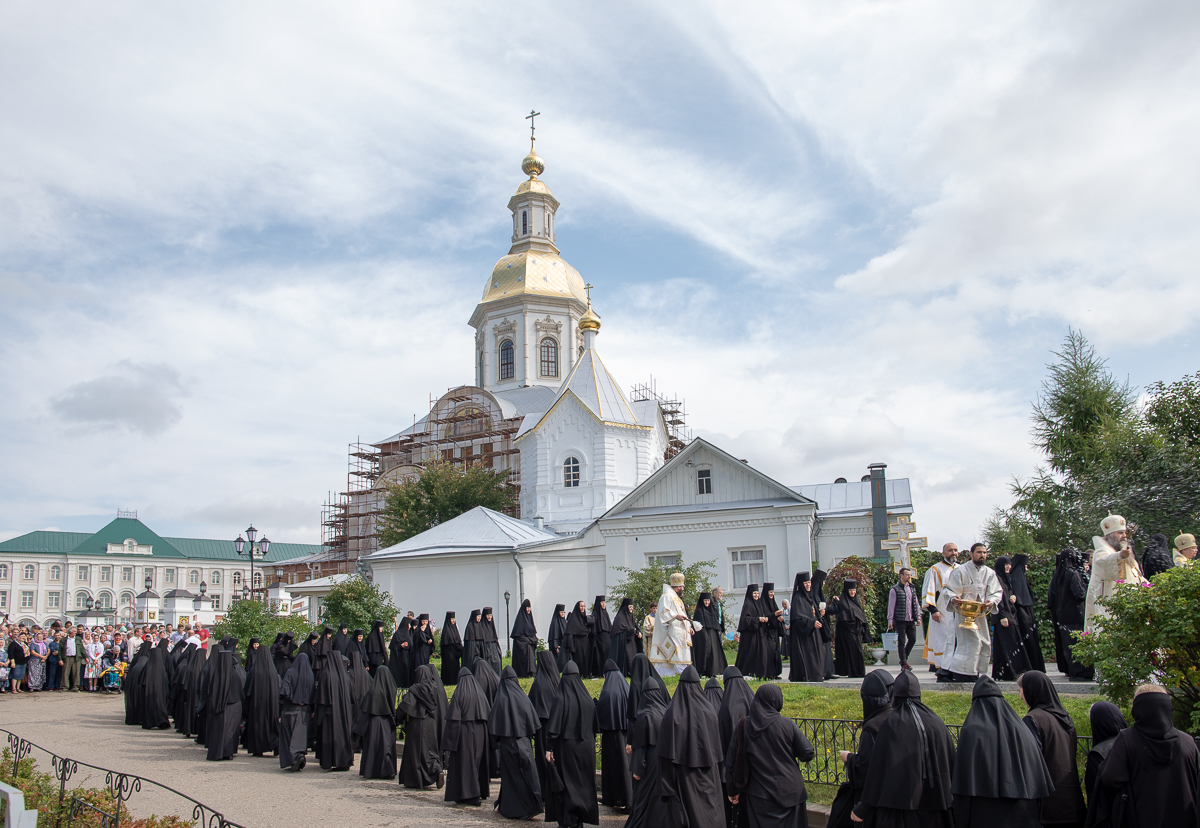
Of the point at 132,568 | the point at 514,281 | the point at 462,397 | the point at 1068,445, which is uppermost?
the point at 514,281

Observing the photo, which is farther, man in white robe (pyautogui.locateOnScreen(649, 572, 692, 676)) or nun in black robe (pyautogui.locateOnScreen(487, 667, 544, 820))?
man in white robe (pyautogui.locateOnScreen(649, 572, 692, 676))

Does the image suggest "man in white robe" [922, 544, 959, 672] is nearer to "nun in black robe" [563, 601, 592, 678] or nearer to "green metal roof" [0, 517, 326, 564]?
"nun in black robe" [563, 601, 592, 678]

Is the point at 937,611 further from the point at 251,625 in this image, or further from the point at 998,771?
the point at 251,625

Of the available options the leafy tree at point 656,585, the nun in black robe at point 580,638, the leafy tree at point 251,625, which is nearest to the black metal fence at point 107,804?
the nun in black robe at point 580,638

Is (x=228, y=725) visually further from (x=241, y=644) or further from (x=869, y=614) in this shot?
(x=869, y=614)

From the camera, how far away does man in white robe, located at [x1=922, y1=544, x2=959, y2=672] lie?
10.4 meters

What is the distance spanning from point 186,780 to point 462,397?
3464 cm

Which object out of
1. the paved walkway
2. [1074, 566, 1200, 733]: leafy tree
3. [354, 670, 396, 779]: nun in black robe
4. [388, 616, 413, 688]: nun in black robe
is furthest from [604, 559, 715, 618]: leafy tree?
[1074, 566, 1200, 733]: leafy tree

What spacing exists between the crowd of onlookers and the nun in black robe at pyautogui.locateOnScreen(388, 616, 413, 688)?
197 inches

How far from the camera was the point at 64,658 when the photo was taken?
20547mm

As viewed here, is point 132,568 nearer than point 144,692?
No

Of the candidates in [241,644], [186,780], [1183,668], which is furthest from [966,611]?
[241,644]

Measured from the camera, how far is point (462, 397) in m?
44.4

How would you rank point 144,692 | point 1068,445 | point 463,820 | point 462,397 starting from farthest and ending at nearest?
point 462,397 < point 1068,445 < point 144,692 < point 463,820
